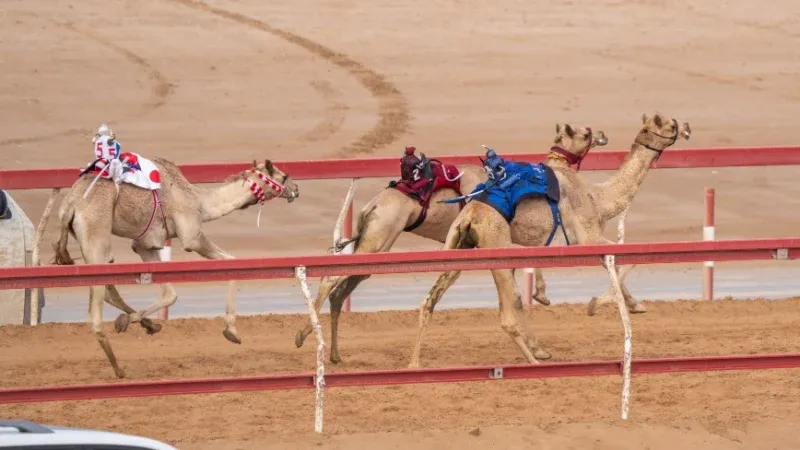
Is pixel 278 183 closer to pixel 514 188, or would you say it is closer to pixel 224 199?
pixel 224 199

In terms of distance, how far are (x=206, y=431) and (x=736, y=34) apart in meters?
19.1

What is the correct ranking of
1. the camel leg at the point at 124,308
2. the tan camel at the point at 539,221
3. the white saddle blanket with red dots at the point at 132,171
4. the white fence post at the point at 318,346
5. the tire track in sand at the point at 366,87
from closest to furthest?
the white fence post at the point at 318,346 < the tan camel at the point at 539,221 < the white saddle blanket with red dots at the point at 132,171 < the camel leg at the point at 124,308 < the tire track in sand at the point at 366,87

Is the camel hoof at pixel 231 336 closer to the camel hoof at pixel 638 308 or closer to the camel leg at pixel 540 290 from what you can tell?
the camel leg at pixel 540 290

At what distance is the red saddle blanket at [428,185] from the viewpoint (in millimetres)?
13977

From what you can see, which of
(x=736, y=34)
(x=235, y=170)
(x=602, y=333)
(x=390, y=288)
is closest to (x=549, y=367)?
(x=602, y=333)

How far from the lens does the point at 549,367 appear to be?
35.7 ft

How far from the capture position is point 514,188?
13602 millimetres

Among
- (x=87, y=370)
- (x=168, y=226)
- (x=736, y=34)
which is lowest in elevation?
(x=87, y=370)

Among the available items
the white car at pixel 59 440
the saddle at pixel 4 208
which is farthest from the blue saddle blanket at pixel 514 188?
the white car at pixel 59 440

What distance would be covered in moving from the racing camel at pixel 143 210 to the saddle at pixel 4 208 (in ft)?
3.79

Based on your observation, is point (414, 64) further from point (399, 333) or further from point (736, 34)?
point (399, 333)

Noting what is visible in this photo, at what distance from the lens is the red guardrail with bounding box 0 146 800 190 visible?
15078 mm

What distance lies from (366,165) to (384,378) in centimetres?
493

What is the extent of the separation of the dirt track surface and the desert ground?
3 cm
